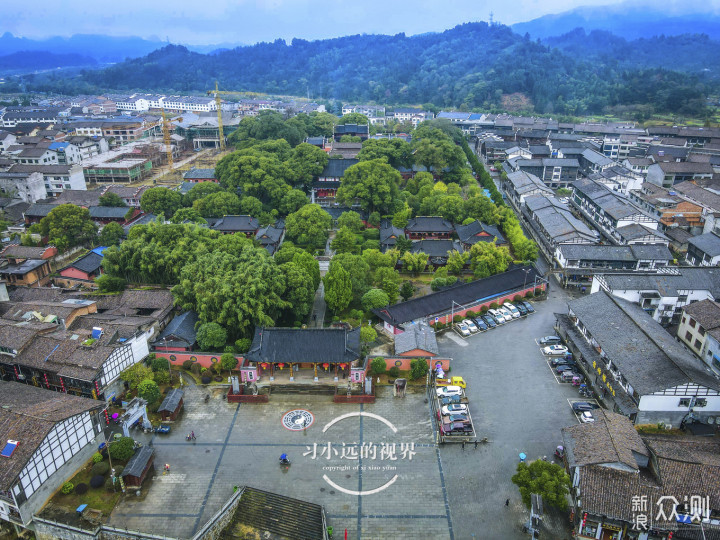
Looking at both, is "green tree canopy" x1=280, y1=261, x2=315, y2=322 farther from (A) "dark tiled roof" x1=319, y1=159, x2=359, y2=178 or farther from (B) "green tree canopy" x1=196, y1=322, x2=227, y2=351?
(A) "dark tiled roof" x1=319, y1=159, x2=359, y2=178

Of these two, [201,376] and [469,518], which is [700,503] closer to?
[469,518]

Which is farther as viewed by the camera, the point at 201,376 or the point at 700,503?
the point at 201,376

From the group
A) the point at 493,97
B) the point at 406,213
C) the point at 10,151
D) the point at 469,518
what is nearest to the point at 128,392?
the point at 469,518

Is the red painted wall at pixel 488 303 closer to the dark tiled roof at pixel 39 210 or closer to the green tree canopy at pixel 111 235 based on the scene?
the green tree canopy at pixel 111 235

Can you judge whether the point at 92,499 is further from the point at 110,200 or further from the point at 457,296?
the point at 110,200

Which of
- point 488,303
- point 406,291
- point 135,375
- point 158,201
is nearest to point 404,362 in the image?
point 406,291
